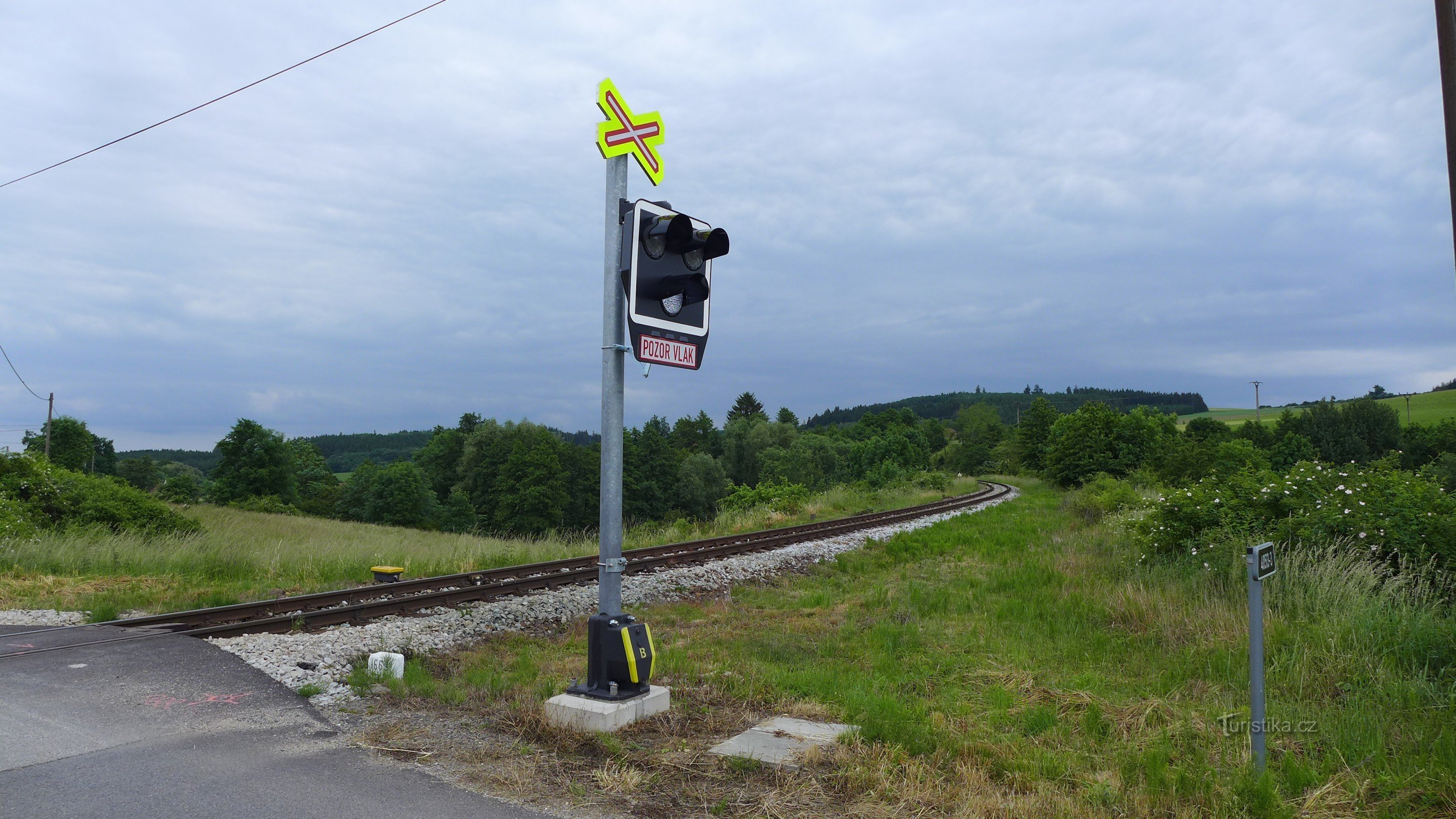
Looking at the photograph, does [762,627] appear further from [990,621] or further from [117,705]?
[117,705]

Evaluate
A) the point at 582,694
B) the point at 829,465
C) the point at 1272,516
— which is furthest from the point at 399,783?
the point at 829,465

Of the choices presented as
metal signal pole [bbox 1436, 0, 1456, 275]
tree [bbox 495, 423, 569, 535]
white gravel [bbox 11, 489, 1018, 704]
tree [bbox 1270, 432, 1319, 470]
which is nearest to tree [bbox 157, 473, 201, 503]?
tree [bbox 495, 423, 569, 535]

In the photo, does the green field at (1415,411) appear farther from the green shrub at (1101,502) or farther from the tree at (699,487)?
the green shrub at (1101,502)

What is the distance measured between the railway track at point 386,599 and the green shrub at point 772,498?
13.7 metres

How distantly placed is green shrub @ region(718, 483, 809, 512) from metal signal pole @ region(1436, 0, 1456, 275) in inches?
1033

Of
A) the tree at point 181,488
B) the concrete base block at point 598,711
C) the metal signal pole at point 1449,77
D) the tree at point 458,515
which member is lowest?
the tree at point 458,515

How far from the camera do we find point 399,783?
14.7ft

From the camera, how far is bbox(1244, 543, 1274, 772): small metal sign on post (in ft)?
14.1

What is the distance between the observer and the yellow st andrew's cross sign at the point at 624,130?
19.0ft

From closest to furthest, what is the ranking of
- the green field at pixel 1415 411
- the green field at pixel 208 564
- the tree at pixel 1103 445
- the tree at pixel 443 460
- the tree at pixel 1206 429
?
1. the green field at pixel 208 564
2. the tree at pixel 1103 445
3. the tree at pixel 443 460
4. the tree at pixel 1206 429
5. the green field at pixel 1415 411

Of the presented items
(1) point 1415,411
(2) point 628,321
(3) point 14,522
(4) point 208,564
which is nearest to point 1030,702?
(2) point 628,321

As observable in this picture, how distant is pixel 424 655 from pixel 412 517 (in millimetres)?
67620

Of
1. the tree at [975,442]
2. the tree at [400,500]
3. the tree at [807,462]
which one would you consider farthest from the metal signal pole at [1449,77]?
the tree at [975,442]

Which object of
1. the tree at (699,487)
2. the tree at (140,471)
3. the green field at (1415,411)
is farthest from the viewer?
the green field at (1415,411)
